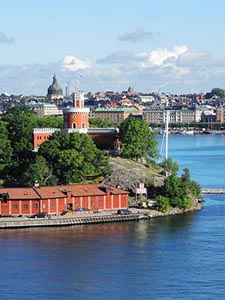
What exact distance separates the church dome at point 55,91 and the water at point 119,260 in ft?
422

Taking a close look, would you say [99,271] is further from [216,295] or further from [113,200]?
[113,200]

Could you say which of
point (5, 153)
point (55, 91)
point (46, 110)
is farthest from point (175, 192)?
point (55, 91)

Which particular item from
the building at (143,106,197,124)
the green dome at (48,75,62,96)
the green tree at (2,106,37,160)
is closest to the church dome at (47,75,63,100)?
the green dome at (48,75,62,96)

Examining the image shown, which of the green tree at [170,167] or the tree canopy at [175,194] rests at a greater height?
the green tree at [170,167]

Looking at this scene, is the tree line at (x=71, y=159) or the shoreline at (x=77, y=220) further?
the tree line at (x=71, y=159)

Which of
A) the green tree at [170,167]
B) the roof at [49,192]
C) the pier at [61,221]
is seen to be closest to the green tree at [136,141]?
the green tree at [170,167]

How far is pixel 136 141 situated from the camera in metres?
45.5

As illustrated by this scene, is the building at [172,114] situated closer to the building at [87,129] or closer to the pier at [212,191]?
the building at [87,129]

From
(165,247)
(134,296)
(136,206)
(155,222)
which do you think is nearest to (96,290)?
(134,296)

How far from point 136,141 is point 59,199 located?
9.91 m

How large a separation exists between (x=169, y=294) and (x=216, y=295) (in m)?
1.23

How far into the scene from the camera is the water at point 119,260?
2405cm

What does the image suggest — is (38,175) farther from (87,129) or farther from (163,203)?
(87,129)

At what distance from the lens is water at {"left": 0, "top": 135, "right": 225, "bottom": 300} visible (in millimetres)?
24047
